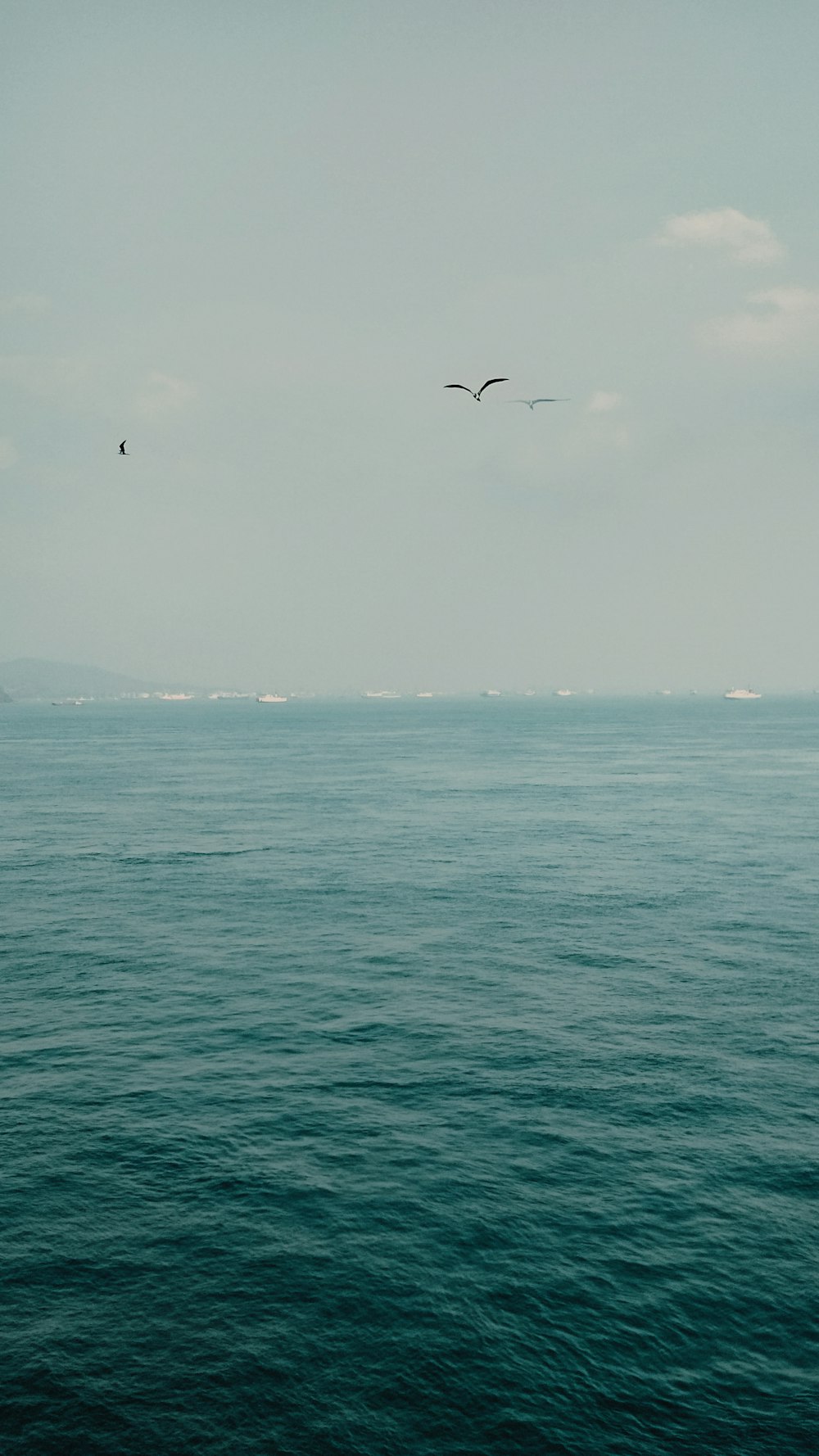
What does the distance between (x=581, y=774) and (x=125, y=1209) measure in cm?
15672

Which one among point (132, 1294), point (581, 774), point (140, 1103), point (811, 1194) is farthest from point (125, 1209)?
point (581, 774)

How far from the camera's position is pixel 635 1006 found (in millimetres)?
58781

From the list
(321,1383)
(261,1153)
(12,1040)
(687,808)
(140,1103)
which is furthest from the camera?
(687,808)

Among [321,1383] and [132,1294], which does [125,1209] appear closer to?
[132,1294]

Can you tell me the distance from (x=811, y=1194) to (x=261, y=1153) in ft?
74.7

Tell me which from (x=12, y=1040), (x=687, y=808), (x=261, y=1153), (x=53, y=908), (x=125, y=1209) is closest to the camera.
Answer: (x=125, y=1209)

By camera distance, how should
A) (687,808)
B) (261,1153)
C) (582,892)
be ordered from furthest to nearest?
(687,808) → (582,892) → (261,1153)

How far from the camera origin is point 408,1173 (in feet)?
131

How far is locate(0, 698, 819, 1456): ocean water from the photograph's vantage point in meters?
28.5

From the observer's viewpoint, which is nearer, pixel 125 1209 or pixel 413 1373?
pixel 413 1373

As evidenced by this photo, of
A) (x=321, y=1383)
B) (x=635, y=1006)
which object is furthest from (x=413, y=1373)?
(x=635, y=1006)

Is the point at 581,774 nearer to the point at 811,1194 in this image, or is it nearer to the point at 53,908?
the point at 53,908

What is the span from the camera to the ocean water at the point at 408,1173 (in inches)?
1122

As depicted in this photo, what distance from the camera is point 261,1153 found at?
41.2 m
